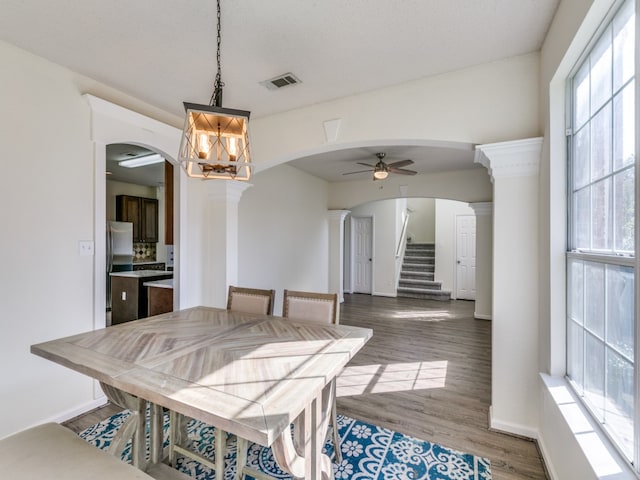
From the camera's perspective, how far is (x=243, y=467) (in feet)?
5.27

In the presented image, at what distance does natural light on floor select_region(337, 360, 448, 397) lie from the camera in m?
2.87

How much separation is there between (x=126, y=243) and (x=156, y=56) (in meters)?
4.51

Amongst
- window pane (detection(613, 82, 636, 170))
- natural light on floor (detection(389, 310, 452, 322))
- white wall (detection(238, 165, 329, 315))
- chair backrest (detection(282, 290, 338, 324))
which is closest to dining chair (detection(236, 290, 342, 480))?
chair backrest (detection(282, 290, 338, 324))

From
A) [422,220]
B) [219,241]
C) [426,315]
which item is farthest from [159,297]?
[422,220]

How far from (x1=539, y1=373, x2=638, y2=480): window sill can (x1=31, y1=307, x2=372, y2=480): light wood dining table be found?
40.5 inches

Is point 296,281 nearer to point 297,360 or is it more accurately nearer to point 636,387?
point 297,360

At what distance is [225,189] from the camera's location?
3412 millimetres

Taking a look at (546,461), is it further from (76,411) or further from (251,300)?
(76,411)

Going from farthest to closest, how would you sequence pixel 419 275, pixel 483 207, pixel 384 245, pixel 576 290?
pixel 419 275, pixel 384 245, pixel 483 207, pixel 576 290

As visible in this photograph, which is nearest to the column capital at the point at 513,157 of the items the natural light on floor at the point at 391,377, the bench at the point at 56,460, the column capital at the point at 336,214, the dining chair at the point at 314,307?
the dining chair at the point at 314,307

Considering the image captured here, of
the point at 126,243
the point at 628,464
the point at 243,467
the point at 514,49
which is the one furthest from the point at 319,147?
the point at 126,243

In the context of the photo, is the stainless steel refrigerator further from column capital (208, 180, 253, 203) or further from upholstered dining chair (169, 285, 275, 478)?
upholstered dining chair (169, 285, 275, 478)

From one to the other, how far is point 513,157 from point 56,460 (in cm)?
293

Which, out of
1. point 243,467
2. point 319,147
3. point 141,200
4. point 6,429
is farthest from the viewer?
point 141,200
